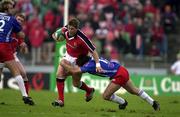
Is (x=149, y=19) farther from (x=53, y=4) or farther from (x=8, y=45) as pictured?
(x=8, y=45)

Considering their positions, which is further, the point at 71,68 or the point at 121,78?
the point at 71,68

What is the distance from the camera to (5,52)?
1709 centimetres

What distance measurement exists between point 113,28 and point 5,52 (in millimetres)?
15338

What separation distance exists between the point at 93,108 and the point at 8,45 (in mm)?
2834

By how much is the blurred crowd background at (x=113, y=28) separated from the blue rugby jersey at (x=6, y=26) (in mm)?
14266

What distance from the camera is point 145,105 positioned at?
19.8 meters

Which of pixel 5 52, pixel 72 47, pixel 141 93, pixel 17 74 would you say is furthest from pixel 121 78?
pixel 5 52

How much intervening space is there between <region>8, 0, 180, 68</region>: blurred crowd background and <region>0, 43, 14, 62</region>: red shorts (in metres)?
14.2

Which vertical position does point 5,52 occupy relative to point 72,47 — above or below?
below

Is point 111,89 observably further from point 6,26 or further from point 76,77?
point 6,26

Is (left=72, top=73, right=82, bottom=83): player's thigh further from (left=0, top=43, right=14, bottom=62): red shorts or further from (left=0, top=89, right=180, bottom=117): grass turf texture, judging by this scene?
(left=0, top=43, right=14, bottom=62): red shorts

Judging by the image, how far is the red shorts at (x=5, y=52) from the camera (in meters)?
17.1

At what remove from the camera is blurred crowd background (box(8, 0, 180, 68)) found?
1252 inches

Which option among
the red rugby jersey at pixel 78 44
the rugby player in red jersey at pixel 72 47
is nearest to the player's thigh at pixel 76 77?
the rugby player in red jersey at pixel 72 47
